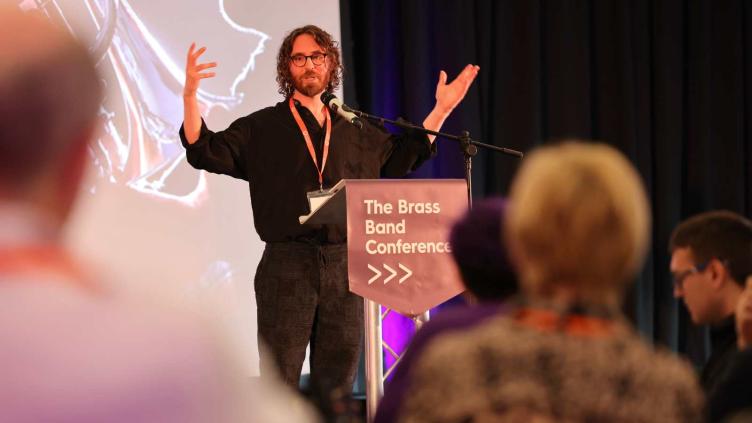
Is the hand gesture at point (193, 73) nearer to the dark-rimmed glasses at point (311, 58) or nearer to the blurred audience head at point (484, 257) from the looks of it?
the dark-rimmed glasses at point (311, 58)

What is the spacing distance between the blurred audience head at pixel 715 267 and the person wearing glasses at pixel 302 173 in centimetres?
134

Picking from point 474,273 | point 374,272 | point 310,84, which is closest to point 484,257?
point 474,273

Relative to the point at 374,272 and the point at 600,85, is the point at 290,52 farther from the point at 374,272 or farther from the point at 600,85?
the point at 600,85

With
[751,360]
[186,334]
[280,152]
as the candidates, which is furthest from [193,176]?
[186,334]

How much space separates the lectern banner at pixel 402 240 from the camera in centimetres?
319

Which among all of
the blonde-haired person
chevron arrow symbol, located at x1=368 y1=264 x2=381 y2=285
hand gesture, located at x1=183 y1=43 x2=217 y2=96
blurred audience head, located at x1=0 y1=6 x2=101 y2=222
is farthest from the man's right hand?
blurred audience head, located at x1=0 y1=6 x2=101 y2=222

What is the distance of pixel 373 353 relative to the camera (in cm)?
329

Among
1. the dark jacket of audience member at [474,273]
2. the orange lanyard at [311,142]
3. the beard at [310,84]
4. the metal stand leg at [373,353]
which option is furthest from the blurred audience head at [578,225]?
the beard at [310,84]

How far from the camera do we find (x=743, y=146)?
6.12 m

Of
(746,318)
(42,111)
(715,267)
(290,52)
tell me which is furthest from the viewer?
(290,52)

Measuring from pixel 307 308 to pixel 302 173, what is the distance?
511mm

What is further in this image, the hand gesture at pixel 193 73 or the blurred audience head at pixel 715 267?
the hand gesture at pixel 193 73

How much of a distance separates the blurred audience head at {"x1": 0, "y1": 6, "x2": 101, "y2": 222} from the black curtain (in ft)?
15.3

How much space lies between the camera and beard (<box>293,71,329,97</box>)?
11.9 ft
